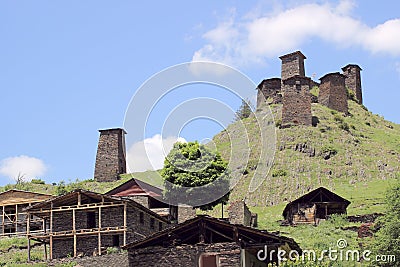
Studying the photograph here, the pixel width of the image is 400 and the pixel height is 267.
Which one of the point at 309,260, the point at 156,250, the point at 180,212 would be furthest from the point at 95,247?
the point at 309,260

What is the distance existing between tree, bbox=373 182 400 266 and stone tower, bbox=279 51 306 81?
6081cm

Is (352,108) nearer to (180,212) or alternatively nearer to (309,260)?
(180,212)

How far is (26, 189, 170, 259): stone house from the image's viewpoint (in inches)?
1646

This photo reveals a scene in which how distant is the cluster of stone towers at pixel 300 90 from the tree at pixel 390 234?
50.2 meters

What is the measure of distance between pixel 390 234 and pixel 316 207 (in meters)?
19.0

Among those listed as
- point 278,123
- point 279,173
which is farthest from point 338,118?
point 279,173

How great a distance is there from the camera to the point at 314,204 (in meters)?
53.7

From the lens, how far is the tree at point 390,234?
3397 cm

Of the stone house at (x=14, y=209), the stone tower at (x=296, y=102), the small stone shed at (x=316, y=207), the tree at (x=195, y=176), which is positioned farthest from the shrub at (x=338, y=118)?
the stone house at (x=14, y=209)

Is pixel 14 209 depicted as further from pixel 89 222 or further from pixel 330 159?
pixel 330 159

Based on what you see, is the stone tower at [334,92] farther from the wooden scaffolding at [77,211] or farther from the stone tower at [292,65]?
the wooden scaffolding at [77,211]

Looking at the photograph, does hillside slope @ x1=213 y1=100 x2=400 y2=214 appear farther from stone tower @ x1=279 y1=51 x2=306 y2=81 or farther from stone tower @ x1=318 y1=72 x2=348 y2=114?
stone tower @ x1=279 y1=51 x2=306 y2=81

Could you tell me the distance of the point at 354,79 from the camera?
342 feet

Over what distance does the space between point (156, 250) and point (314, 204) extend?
83.8ft
